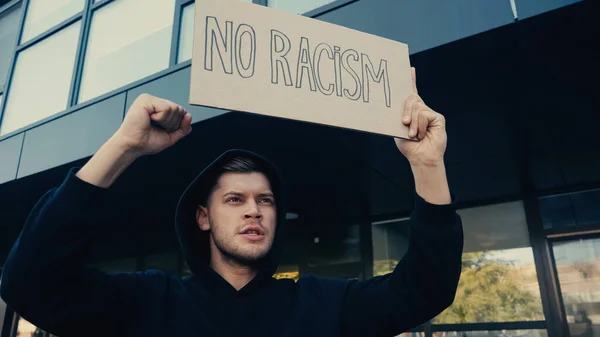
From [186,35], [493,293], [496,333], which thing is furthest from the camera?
[493,293]

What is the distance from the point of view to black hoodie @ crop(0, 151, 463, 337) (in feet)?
4.18

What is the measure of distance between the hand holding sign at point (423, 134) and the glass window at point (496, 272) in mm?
4023

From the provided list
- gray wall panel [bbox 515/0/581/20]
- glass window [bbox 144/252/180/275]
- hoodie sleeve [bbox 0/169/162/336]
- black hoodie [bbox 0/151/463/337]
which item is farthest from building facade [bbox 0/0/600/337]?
hoodie sleeve [bbox 0/169/162/336]

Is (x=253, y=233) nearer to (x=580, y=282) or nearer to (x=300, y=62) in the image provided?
(x=300, y=62)

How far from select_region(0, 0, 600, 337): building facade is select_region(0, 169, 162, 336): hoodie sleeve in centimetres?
210

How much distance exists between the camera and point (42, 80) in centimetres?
582

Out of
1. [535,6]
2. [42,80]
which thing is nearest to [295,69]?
[535,6]

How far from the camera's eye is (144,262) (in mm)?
7824

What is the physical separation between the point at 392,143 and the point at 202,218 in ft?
7.13

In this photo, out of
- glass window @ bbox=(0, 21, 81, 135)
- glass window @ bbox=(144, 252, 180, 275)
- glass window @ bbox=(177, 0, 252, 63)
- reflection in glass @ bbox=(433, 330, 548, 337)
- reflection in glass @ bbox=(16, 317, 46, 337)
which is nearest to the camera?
glass window @ bbox=(177, 0, 252, 63)

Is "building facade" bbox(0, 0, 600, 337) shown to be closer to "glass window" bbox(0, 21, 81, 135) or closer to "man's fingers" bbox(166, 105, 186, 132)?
"glass window" bbox(0, 21, 81, 135)

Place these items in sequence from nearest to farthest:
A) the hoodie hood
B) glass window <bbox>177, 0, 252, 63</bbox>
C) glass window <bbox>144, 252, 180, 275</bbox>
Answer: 1. the hoodie hood
2. glass window <bbox>177, 0, 252, 63</bbox>
3. glass window <bbox>144, 252, 180, 275</bbox>

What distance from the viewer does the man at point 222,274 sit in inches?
50.8

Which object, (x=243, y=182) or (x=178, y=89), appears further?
(x=178, y=89)
